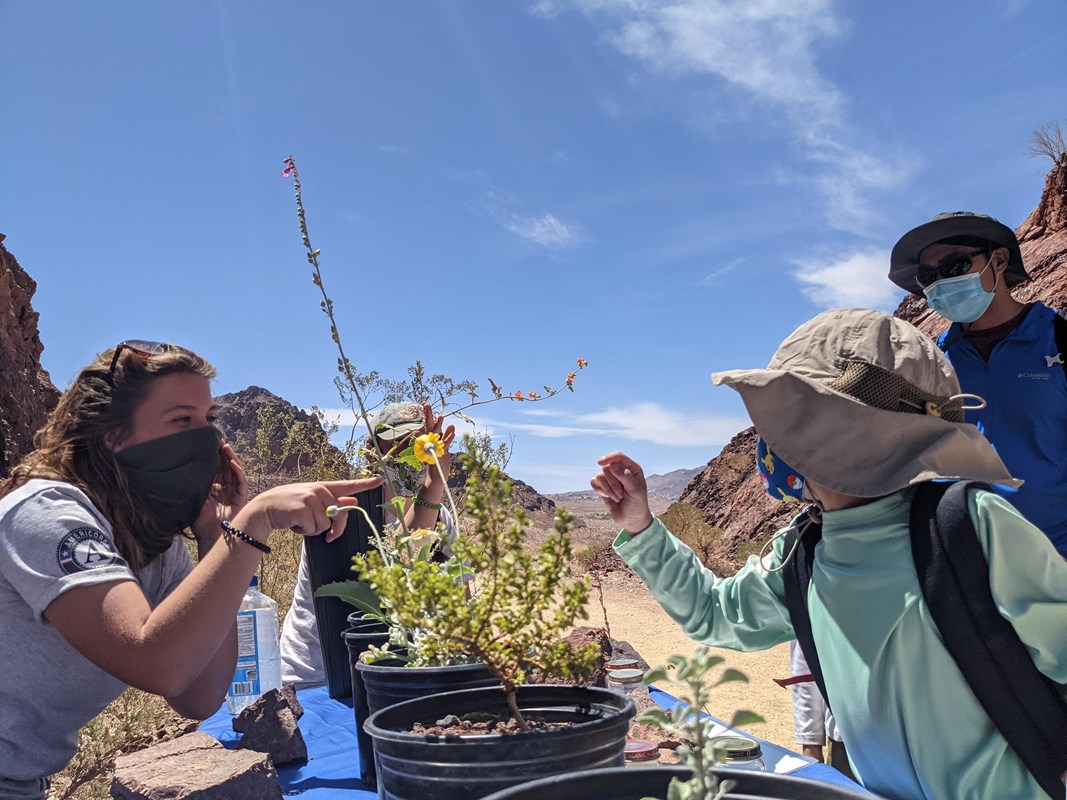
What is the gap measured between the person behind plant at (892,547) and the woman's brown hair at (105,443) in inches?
57.6

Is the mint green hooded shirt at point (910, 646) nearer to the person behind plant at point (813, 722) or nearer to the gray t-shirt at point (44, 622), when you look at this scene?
the gray t-shirt at point (44, 622)

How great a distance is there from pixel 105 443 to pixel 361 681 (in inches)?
Result: 36.2

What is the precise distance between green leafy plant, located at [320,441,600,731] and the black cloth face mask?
3.73 feet

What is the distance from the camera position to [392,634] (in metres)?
1.37

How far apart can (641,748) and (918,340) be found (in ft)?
2.80

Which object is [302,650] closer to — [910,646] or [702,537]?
[910,646]

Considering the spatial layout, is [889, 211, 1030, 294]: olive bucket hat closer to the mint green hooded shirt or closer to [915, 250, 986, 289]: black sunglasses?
[915, 250, 986, 289]: black sunglasses

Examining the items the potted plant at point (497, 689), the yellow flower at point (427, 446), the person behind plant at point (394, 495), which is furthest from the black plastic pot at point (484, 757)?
the person behind plant at point (394, 495)

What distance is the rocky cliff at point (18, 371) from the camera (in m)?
7.63

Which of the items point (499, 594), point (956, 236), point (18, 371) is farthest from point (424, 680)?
point (18, 371)

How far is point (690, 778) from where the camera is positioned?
2.37 ft

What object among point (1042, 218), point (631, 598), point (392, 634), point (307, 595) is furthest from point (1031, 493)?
point (1042, 218)

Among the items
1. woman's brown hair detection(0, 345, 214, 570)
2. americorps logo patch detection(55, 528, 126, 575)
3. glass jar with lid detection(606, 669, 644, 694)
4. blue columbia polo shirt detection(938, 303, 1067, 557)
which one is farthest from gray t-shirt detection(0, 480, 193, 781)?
blue columbia polo shirt detection(938, 303, 1067, 557)

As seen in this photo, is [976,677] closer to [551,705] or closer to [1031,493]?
[551,705]
